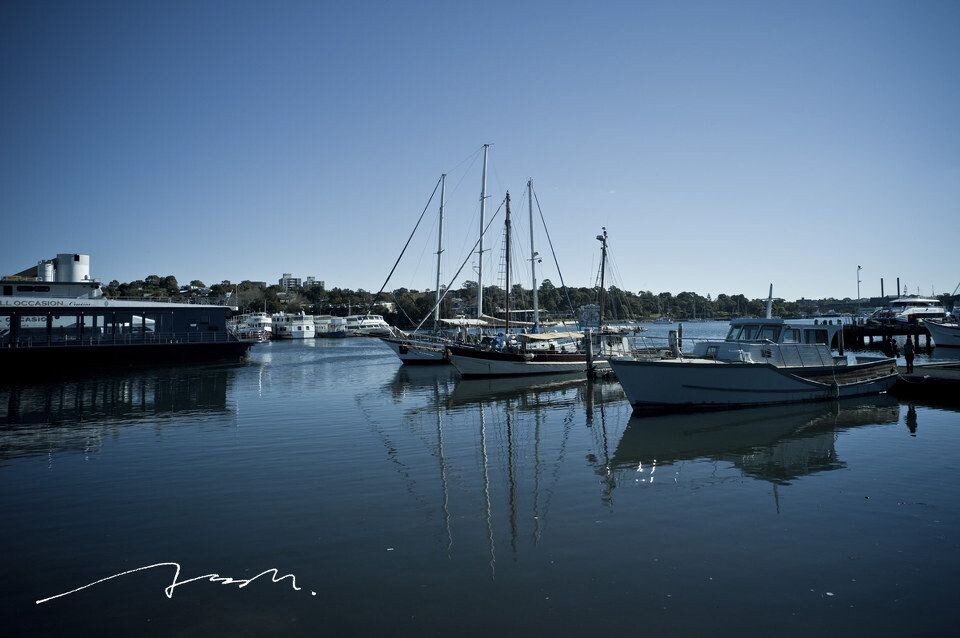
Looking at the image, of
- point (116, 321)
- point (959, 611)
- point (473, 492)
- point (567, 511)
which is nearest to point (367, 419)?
point (473, 492)

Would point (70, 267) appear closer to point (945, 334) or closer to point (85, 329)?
point (85, 329)

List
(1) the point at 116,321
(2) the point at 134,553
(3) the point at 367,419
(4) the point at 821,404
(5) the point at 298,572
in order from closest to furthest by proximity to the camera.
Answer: (5) the point at 298,572 < (2) the point at 134,553 < (3) the point at 367,419 < (4) the point at 821,404 < (1) the point at 116,321

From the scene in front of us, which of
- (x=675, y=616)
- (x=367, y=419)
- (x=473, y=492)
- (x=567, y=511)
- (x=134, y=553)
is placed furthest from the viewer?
(x=367, y=419)

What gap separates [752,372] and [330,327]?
371 feet

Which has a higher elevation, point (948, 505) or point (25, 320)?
point (25, 320)

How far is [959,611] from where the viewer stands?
779 cm

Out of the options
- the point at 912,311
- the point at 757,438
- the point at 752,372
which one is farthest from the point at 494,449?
the point at 912,311

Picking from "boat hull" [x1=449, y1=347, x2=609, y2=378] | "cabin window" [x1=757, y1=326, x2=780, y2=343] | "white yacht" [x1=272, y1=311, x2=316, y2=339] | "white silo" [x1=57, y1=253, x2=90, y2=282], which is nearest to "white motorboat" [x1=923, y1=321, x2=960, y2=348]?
Answer: "boat hull" [x1=449, y1=347, x2=609, y2=378]

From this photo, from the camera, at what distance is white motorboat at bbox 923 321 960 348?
172ft

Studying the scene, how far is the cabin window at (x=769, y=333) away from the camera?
26172mm

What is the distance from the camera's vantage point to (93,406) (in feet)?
93.3

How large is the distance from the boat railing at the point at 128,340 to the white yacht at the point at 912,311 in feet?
233

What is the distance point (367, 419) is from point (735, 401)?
1548cm

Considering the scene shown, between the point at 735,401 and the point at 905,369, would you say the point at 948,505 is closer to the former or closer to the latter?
the point at 735,401
